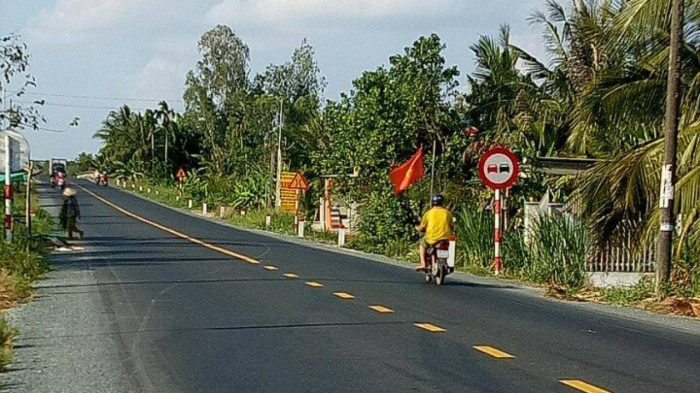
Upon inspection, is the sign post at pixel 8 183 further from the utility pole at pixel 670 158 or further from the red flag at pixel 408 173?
the red flag at pixel 408 173

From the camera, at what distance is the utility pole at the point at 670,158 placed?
1716cm

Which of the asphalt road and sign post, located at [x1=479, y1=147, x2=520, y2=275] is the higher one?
sign post, located at [x1=479, y1=147, x2=520, y2=275]

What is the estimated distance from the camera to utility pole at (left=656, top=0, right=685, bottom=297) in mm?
17156

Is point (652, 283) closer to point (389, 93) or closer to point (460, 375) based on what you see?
point (460, 375)

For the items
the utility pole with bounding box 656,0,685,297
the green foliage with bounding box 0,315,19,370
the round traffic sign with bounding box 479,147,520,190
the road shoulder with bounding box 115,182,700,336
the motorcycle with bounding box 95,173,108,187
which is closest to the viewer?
the green foliage with bounding box 0,315,19,370

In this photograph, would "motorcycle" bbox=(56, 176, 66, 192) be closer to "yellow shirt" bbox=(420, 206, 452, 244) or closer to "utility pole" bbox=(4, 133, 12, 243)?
"utility pole" bbox=(4, 133, 12, 243)

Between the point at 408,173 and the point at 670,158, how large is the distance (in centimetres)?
1547

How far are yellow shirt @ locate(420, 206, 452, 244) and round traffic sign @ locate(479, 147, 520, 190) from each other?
12.8ft

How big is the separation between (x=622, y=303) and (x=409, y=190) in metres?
16.6

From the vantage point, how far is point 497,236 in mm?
23297

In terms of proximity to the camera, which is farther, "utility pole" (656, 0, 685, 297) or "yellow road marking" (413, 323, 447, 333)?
"utility pole" (656, 0, 685, 297)

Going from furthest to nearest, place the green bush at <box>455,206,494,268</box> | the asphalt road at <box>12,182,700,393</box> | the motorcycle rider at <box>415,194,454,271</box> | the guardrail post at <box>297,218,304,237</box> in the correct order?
the guardrail post at <box>297,218,304,237</box> < the green bush at <box>455,206,494,268</box> < the motorcycle rider at <box>415,194,454,271</box> < the asphalt road at <box>12,182,700,393</box>

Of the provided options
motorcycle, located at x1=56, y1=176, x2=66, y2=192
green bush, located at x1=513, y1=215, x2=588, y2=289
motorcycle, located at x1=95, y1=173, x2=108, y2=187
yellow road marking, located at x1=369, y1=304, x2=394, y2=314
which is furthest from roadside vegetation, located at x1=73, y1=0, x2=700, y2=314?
motorcycle, located at x1=95, y1=173, x2=108, y2=187

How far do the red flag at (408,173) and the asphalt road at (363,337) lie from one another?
10700mm
